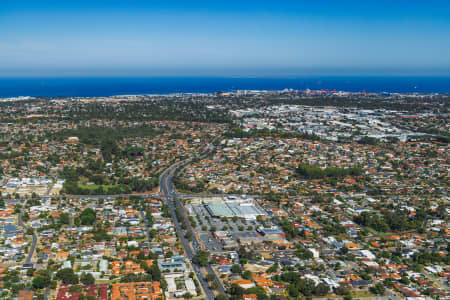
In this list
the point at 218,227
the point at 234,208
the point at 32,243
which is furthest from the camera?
the point at 234,208

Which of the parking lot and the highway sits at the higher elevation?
the highway

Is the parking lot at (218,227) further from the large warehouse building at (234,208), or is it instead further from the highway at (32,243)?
the highway at (32,243)

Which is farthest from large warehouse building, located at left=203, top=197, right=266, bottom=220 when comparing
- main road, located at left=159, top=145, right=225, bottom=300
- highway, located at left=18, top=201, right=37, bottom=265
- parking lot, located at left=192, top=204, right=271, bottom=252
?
highway, located at left=18, top=201, right=37, bottom=265

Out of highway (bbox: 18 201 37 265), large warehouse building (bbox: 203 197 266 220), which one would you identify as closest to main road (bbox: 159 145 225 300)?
large warehouse building (bbox: 203 197 266 220)

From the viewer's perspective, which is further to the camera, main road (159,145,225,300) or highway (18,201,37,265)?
highway (18,201,37,265)

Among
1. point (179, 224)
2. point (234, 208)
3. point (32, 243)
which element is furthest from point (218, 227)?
point (32, 243)

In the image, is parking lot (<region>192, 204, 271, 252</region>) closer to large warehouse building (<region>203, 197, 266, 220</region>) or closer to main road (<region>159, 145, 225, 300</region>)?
large warehouse building (<region>203, 197, 266, 220</region>)

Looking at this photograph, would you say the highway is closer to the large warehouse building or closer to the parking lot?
the parking lot

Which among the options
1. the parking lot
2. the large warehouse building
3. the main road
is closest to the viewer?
the main road

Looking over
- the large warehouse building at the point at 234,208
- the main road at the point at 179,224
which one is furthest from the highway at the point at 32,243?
the large warehouse building at the point at 234,208

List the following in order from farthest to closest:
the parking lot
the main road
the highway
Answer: the parking lot
the highway
the main road

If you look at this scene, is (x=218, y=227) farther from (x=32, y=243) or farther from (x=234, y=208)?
(x=32, y=243)

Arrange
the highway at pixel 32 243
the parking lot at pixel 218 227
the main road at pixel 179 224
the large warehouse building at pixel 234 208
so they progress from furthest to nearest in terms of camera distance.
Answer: the large warehouse building at pixel 234 208, the parking lot at pixel 218 227, the highway at pixel 32 243, the main road at pixel 179 224
